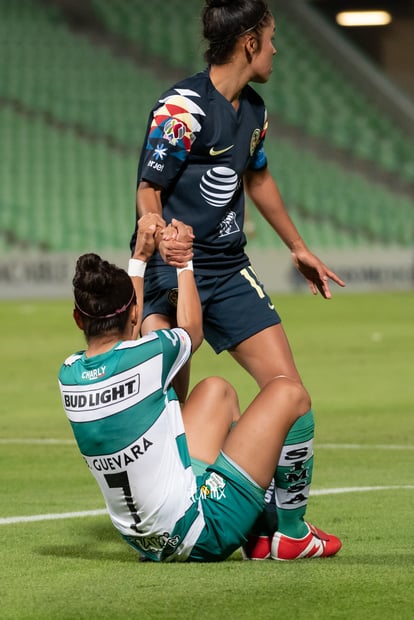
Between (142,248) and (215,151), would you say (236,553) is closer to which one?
(142,248)

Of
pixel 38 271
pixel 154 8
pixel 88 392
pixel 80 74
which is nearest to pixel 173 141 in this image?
pixel 88 392

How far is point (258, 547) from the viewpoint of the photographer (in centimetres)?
486

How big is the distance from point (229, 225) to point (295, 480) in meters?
1.24

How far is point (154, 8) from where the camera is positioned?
3309 cm

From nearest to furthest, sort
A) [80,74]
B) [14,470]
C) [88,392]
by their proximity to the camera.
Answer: [88,392]
[14,470]
[80,74]

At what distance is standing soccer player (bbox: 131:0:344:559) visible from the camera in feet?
17.5

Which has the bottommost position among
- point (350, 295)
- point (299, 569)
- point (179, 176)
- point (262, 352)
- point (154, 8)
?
point (350, 295)

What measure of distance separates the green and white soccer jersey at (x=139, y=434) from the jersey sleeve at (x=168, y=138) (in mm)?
969

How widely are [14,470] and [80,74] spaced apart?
24000 mm

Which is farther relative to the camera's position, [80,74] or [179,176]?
[80,74]

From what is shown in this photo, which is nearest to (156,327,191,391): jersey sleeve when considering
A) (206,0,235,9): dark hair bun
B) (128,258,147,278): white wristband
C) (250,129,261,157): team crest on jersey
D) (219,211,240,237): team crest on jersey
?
(128,258,147,278): white wristband

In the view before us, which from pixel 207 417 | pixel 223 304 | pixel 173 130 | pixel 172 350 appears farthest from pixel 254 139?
pixel 172 350

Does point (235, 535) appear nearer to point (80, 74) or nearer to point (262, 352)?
point (262, 352)

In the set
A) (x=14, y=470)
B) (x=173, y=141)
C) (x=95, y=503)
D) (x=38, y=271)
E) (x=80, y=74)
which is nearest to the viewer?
(x=173, y=141)
